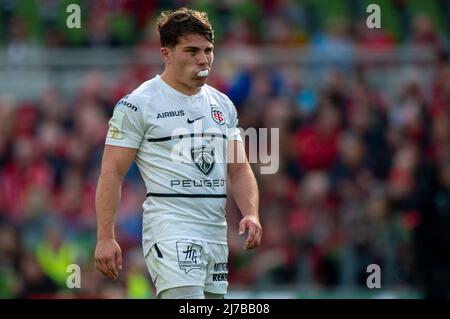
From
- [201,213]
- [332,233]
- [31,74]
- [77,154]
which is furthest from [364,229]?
[201,213]

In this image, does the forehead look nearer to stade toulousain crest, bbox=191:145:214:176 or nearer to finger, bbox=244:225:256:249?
stade toulousain crest, bbox=191:145:214:176

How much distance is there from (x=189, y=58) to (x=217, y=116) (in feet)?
1.45

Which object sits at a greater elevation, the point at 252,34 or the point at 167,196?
the point at 252,34

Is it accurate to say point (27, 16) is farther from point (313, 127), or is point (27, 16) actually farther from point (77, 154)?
point (313, 127)

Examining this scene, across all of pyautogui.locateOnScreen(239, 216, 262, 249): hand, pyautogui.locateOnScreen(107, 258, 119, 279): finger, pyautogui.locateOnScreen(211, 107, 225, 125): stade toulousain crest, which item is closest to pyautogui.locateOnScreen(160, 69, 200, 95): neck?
pyautogui.locateOnScreen(211, 107, 225, 125): stade toulousain crest

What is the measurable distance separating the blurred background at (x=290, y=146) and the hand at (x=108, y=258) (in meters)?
5.53

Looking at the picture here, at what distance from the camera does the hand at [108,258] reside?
761cm

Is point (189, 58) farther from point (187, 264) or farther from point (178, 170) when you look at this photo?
point (187, 264)

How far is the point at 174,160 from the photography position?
26.0 ft

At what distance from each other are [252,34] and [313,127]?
2.65m

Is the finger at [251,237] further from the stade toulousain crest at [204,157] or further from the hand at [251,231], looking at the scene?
the stade toulousain crest at [204,157]

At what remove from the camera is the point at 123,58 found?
655 inches

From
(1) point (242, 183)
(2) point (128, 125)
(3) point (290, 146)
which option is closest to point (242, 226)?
(1) point (242, 183)

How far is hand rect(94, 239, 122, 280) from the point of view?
7.61 m
